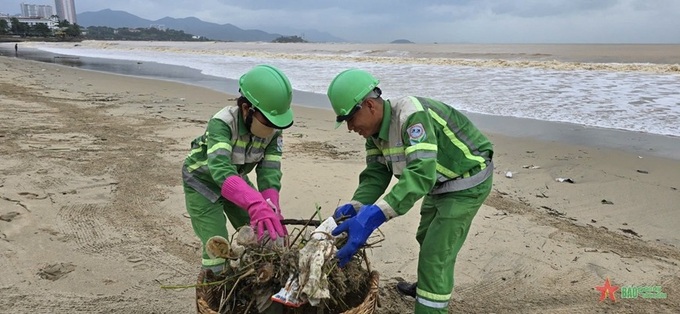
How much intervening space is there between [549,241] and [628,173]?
2348 mm

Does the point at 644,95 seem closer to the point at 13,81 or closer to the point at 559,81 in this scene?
the point at 559,81

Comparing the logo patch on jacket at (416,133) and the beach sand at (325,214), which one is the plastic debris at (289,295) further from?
the beach sand at (325,214)

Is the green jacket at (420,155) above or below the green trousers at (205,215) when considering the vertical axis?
above

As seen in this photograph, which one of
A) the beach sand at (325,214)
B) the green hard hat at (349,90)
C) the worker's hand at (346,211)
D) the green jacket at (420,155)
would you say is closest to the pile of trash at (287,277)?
the worker's hand at (346,211)

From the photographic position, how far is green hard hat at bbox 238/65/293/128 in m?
2.34

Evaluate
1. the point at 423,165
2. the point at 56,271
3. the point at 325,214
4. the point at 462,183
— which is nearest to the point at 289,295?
the point at 423,165

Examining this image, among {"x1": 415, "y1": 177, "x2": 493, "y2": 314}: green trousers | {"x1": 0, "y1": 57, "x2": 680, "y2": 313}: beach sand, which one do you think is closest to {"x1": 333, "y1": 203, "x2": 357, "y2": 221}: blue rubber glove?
{"x1": 415, "y1": 177, "x2": 493, "y2": 314}: green trousers

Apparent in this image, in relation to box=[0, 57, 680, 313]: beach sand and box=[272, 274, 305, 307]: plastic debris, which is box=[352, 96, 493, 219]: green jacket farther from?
box=[0, 57, 680, 313]: beach sand

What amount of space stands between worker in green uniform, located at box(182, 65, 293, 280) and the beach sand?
714 mm

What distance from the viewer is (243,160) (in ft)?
8.84

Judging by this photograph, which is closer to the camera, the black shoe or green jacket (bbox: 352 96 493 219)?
Result: green jacket (bbox: 352 96 493 219)

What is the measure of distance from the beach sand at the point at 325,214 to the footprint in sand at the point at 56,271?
0.05 ft

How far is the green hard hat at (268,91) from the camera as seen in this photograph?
2.34 metres

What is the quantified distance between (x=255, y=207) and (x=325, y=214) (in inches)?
91.7
